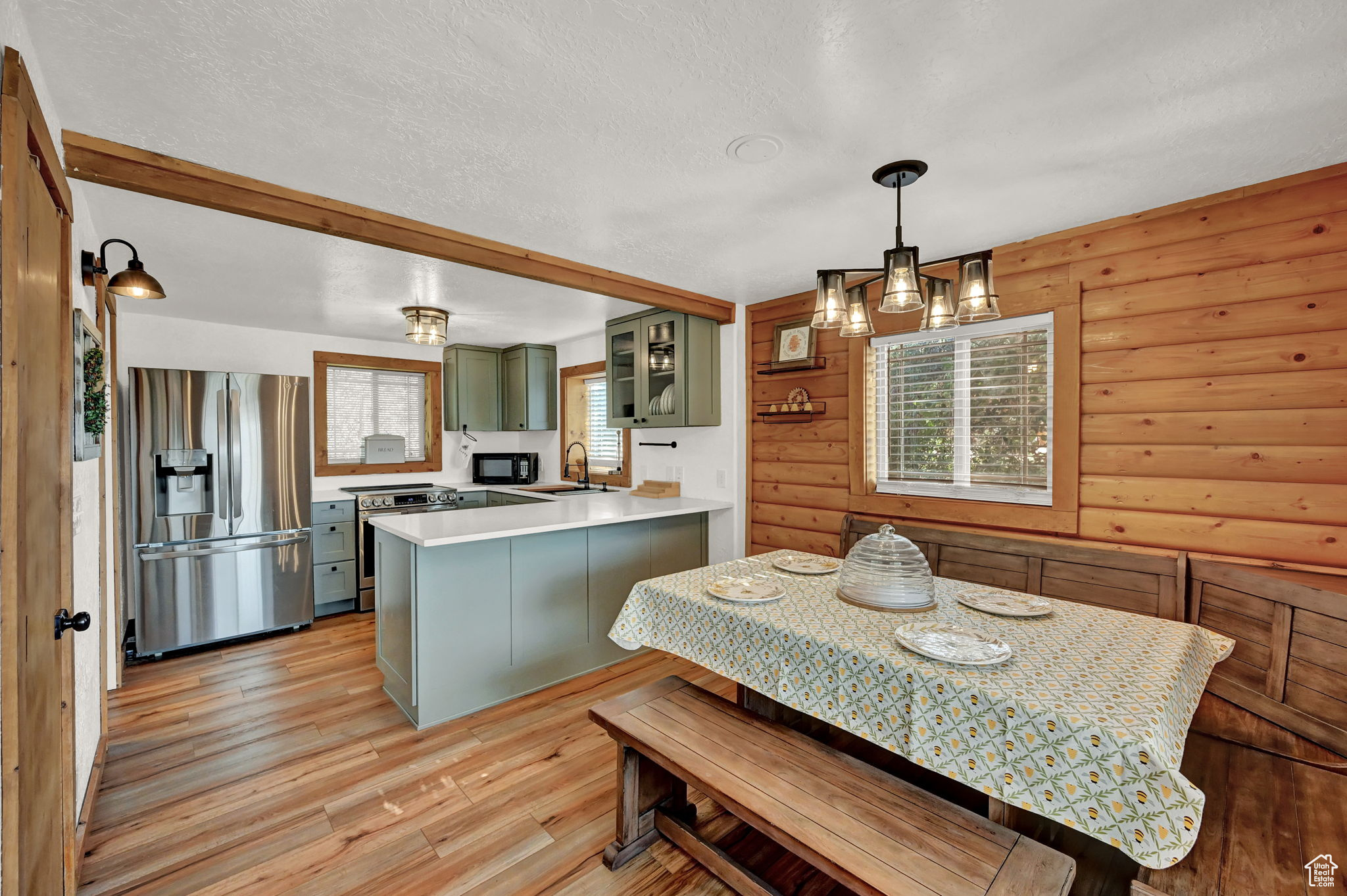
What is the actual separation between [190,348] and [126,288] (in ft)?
7.80

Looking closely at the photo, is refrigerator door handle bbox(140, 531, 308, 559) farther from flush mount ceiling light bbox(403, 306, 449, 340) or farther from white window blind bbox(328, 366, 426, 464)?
flush mount ceiling light bbox(403, 306, 449, 340)

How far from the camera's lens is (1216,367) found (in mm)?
2119

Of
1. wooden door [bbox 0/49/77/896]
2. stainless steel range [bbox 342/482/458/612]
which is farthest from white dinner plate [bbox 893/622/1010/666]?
stainless steel range [bbox 342/482/458/612]

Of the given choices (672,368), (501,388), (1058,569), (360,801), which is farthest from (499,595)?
(501,388)

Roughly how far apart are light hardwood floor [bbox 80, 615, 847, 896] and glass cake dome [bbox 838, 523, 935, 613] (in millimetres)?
860

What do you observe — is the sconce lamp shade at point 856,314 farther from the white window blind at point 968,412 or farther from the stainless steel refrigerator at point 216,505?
the stainless steel refrigerator at point 216,505

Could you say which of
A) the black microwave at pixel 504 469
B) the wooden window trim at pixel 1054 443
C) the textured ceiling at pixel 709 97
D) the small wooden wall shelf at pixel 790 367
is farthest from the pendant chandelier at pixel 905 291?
the black microwave at pixel 504 469

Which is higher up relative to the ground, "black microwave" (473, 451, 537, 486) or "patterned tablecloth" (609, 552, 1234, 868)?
"black microwave" (473, 451, 537, 486)

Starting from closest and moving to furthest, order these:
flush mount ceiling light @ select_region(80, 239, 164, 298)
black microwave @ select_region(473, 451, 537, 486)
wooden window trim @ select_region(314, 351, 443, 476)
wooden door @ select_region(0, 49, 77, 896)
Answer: wooden door @ select_region(0, 49, 77, 896) → flush mount ceiling light @ select_region(80, 239, 164, 298) → wooden window trim @ select_region(314, 351, 443, 476) → black microwave @ select_region(473, 451, 537, 486)

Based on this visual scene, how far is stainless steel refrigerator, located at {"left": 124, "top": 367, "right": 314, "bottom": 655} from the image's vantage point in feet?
11.0

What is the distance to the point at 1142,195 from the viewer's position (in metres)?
2.12

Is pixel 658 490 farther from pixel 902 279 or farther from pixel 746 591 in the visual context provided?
pixel 902 279

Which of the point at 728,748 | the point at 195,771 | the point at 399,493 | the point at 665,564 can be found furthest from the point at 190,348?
the point at 728,748

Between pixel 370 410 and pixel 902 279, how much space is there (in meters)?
4.84
